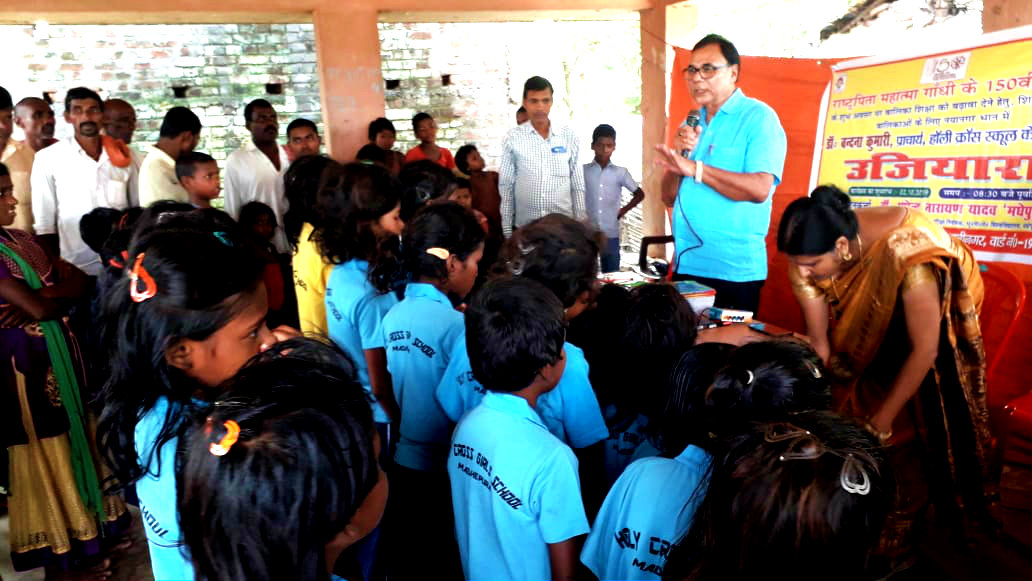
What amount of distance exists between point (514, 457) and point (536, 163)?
3116 millimetres

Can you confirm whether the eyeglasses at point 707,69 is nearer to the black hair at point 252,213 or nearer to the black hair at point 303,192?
the black hair at point 303,192

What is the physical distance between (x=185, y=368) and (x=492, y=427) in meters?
0.56

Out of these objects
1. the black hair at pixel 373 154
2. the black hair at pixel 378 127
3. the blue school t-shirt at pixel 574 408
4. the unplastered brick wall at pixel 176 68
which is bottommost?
the blue school t-shirt at pixel 574 408

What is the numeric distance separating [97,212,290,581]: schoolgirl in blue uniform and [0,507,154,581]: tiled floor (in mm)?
1434

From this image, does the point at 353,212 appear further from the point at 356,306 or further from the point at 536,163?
the point at 536,163

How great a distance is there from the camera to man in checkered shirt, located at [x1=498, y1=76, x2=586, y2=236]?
4021 millimetres

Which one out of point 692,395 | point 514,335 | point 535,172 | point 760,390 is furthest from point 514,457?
point 535,172

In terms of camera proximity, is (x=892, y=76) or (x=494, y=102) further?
(x=494, y=102)

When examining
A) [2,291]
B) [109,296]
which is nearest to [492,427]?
[109,296]

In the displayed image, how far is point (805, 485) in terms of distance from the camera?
2.74 ft

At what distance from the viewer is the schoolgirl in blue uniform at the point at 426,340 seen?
1778 mm

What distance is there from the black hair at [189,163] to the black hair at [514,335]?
8.40 ft

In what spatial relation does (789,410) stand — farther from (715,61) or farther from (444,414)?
(715,61)

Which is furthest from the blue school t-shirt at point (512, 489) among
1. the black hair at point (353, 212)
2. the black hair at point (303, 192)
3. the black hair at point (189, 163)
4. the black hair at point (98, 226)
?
the black hair at point (189, 163)
